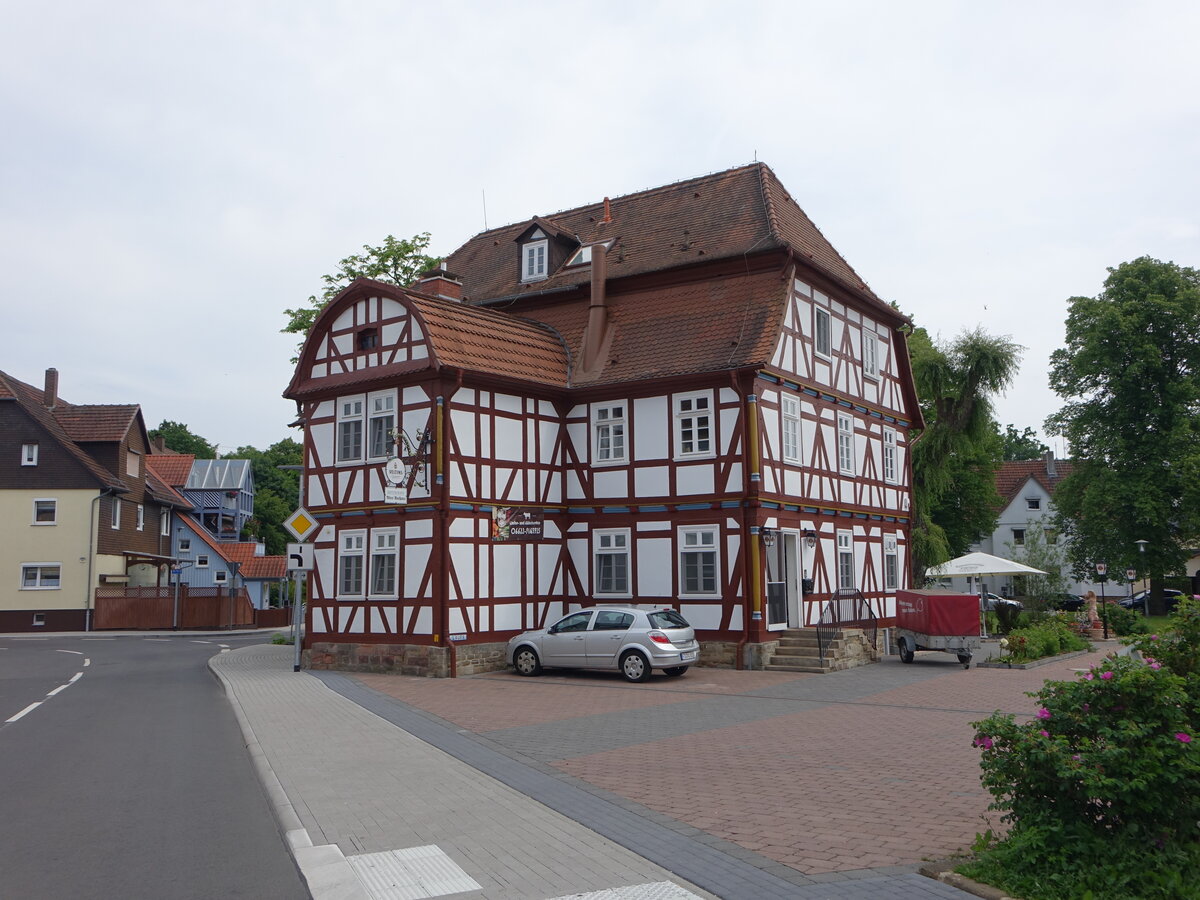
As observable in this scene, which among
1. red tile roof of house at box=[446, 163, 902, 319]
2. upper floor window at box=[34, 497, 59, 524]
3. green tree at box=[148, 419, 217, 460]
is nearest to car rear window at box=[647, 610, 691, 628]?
red tile roof of house at box=[446, 163, 902, 319]

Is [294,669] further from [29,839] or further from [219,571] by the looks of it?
[219,571]

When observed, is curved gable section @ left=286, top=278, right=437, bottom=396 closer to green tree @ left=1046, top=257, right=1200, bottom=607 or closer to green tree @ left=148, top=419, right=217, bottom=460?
green tree @ left=1046, top=257, right=1200, bottom=607

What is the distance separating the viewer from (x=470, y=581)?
22.9m

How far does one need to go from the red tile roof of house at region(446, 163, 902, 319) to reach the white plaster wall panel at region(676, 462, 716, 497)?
5424mm

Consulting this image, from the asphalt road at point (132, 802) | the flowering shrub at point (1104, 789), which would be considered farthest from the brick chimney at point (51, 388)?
the flowering shrub at point (1104, 789)

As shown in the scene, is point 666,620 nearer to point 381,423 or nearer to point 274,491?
point 381,423

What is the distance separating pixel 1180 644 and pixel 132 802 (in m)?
8.95

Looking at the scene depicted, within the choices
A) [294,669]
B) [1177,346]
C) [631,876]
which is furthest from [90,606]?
[1177,346]

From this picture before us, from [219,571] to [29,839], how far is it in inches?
2157

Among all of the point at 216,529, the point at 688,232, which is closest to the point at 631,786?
the point at 688,232

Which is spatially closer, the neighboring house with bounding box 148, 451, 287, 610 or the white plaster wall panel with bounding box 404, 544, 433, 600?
the white plaster wall panel with bounding box 404, 544, 433, 600

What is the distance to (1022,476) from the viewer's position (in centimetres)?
7238

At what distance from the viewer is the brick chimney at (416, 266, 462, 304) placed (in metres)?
29.3

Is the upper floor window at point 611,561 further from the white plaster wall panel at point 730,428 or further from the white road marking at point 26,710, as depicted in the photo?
the white road marking at point 26,710
